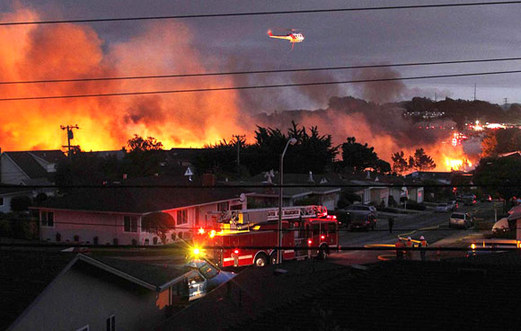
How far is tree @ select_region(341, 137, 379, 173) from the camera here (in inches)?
3123

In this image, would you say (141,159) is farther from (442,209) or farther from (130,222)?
(442,209)

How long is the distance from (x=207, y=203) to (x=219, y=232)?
14875mm

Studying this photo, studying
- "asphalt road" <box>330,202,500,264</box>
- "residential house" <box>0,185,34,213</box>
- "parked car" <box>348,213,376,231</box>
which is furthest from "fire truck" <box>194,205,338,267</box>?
"residential house" <box>0,185,34,213</box>

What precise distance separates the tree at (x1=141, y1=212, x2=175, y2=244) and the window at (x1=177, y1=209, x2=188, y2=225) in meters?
2.53

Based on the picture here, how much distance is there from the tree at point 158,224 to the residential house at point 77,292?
17.0m

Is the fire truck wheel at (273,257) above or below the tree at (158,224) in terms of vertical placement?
below

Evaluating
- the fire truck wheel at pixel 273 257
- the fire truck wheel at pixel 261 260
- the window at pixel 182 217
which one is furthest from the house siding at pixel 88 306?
the window at pixel 182 217

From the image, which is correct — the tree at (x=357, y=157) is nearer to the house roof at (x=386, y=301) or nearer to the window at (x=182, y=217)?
the window at (x=182, y=217)

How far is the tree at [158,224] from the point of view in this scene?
3269cm

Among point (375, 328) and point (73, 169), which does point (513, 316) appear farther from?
point (73, 169)

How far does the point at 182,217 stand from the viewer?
36.2m

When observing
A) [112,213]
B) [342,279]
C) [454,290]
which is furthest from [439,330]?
[112,213]

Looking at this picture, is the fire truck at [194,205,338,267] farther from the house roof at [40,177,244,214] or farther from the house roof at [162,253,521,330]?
the house roof at [162,253,521,330]

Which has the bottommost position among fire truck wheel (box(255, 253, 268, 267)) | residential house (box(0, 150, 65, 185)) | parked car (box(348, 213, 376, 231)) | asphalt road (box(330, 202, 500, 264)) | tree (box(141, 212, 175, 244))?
asphalt road (box(330, 202, 500, 264))
